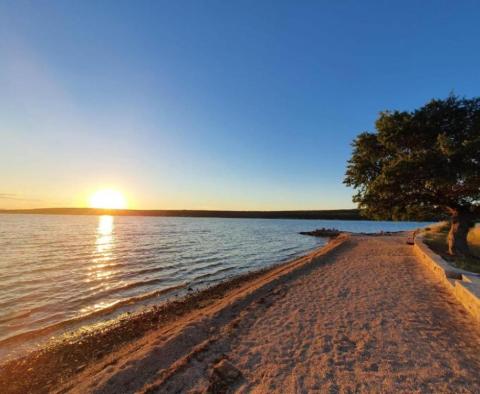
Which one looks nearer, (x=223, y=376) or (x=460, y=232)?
(x=223, y=376)

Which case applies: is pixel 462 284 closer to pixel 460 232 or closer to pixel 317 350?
pixel 317 350

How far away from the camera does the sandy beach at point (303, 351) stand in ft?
15.6

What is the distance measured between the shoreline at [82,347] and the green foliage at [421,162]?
1267 cm

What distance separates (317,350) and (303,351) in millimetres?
323

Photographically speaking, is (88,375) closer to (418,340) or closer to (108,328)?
(108,328)

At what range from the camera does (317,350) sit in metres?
5.82

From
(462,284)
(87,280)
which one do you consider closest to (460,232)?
(462,284)

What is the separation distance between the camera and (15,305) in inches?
428

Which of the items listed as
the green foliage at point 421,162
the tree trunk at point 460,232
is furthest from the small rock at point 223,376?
the tree trunk at point 460,232

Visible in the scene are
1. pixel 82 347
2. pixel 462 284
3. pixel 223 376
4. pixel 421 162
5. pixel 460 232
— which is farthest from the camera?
pixel 460 232

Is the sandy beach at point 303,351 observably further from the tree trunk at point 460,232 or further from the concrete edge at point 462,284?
the tree trunk at point 460,232

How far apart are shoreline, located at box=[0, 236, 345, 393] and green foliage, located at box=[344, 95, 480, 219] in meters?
12.7

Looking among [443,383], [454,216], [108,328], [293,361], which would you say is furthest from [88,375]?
[454,216]

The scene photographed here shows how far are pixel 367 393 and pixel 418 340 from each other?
2.76 m
